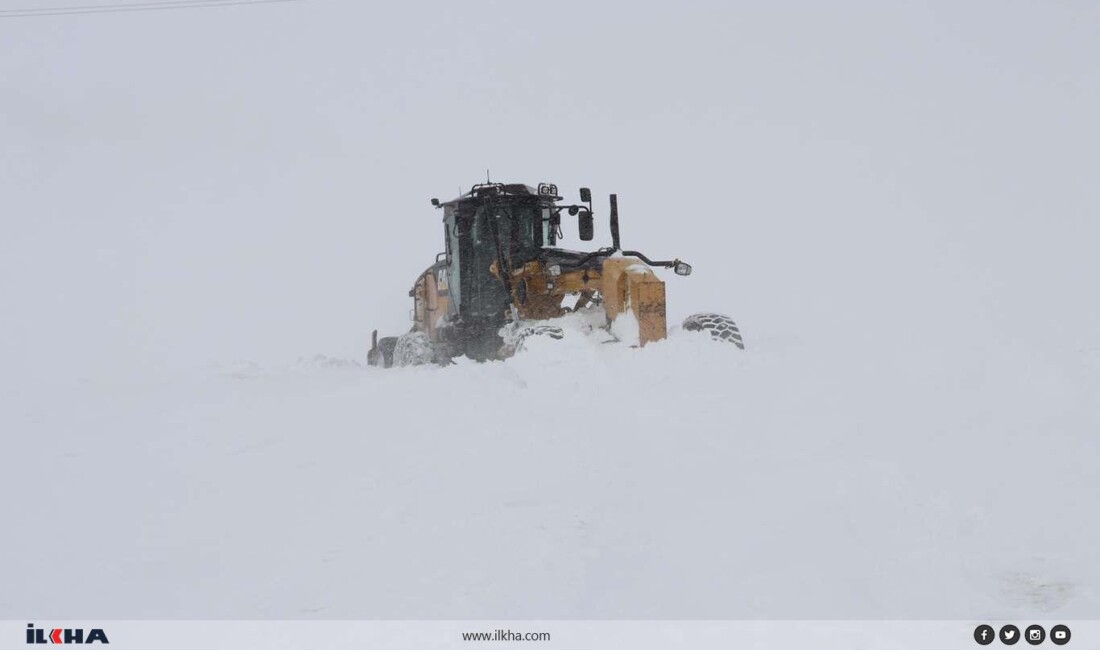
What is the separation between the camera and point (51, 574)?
137 inches

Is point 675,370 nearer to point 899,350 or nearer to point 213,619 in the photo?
point 899,350

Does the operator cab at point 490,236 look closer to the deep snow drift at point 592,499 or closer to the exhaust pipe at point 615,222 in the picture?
the exhaust pipe at point 615,222

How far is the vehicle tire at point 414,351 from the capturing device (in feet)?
35.2

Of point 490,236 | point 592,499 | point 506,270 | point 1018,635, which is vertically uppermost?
point 490,236

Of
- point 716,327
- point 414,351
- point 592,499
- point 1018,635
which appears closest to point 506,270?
point 414,351

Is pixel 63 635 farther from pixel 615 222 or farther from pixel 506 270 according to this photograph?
pixel 506 270

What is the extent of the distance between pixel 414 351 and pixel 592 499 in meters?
6.91

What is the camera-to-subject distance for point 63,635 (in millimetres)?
3111

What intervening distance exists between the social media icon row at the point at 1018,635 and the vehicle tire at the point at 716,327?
5098 millimetres

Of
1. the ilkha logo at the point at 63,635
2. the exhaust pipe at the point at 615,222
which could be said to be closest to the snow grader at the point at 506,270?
the exhaust pipe at the point at 615,222

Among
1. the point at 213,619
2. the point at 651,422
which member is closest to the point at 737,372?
the point at 651,422

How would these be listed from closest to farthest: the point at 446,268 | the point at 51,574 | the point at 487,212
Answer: the point at 51,574
the point at 487,212
the point at 446,268

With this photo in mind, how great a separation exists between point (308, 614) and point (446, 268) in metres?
8.76

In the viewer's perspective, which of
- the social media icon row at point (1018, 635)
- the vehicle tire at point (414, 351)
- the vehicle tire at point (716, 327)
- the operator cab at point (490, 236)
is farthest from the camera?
the vehicle tire at point (414, 351)
